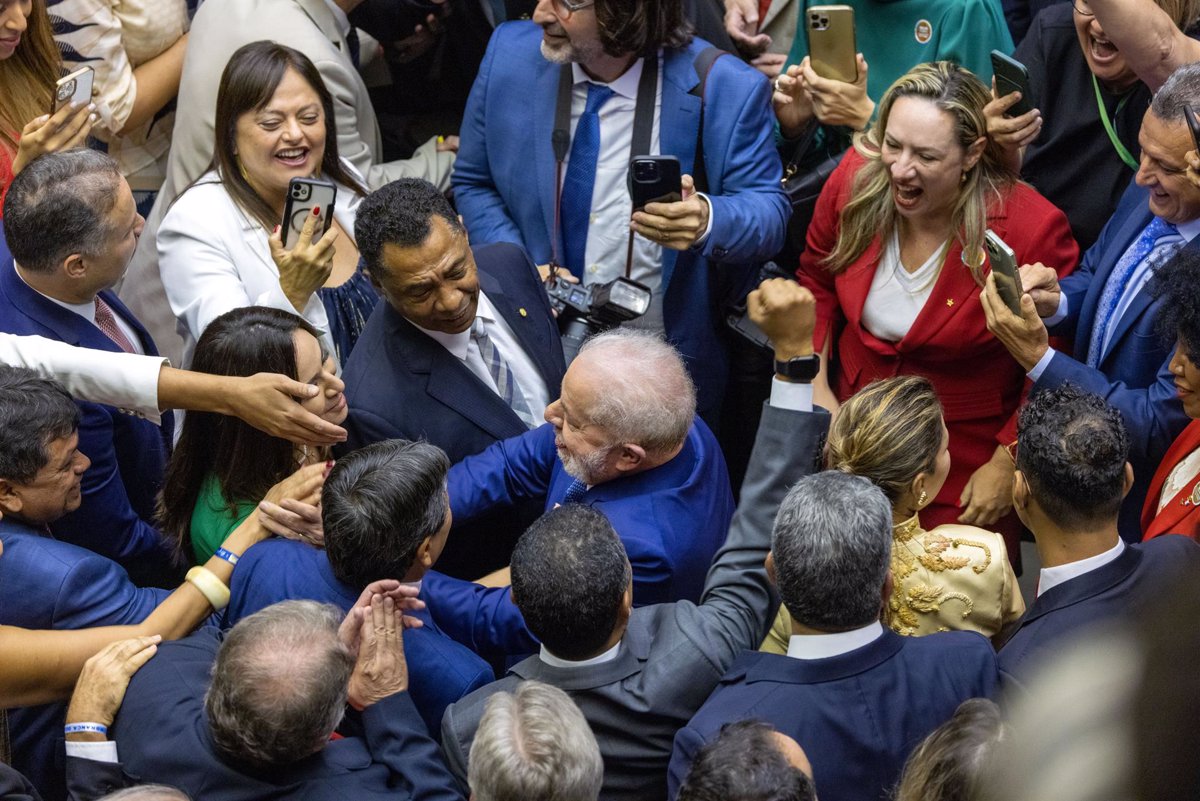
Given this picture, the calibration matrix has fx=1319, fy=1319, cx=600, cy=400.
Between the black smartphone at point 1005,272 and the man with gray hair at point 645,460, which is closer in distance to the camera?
the man with gray hair at point 645,460

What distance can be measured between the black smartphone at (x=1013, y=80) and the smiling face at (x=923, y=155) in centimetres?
14

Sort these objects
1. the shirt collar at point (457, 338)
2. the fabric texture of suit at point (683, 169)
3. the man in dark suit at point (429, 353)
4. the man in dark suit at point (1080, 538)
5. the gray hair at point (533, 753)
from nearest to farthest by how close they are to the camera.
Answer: the gray hair at point (533, 753), the man in dark suit at point (1080, 538), the man in dark suit at point (429, 353), the shirt collar at point (457, 338), the fabric texture of suit at point (683, 169)

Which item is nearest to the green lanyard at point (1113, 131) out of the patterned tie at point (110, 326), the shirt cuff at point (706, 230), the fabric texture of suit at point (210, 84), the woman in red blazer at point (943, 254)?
the woman in red blazer at point (943, 254)

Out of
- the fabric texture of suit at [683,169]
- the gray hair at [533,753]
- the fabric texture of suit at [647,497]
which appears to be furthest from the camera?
the fabric texture of suit at [683,169]

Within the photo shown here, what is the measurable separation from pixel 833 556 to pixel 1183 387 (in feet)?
3.82

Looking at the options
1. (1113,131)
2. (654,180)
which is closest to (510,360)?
(654,180)

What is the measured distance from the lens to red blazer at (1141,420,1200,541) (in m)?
3.14

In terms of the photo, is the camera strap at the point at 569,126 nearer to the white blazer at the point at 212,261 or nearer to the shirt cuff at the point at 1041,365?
the white blazer at the point at 212,261

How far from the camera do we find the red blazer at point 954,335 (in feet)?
12.7

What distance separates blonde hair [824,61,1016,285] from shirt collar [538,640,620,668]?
175 centimetres

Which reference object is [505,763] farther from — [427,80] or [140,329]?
[427,80]

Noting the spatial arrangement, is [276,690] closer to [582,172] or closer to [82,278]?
[82,278]

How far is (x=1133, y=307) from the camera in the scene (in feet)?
11.8

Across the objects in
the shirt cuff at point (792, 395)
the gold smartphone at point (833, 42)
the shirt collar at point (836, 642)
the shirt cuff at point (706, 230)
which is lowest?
the shirt collar at point (836, 642)
